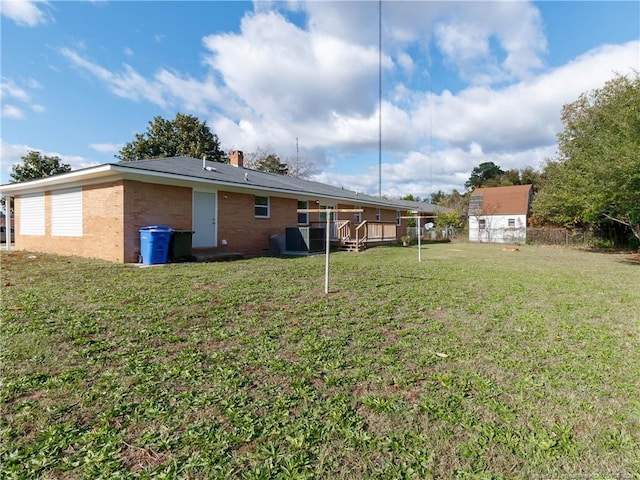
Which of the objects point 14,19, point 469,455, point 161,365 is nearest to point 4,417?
point 161,365

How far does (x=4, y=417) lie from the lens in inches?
89.0

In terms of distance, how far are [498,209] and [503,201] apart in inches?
40.2

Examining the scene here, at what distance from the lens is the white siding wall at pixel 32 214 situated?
13.7 metres

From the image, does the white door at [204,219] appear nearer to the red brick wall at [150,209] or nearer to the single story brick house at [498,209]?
the red brick wall at [150,209]

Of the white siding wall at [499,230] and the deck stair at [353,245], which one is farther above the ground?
the white siding wall at [499,230]

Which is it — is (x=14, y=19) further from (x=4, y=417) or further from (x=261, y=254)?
(x=4, y=417)

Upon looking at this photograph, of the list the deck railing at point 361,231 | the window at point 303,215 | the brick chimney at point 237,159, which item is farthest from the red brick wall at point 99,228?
the brick chimney at point 237,159

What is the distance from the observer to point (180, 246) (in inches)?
413

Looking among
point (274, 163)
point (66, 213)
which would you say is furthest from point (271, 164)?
point (66, 213)

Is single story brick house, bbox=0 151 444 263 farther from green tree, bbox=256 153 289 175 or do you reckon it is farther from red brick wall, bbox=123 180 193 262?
green tree, bbox=256 153 289 175

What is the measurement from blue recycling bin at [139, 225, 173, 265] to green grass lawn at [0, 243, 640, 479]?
411 centimetres

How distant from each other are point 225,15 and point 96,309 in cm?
1082

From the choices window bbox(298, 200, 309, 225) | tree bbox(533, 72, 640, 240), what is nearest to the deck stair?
window bbox(298, 200, 309, 225)

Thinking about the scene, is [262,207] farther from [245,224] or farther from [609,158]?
[609,158]
